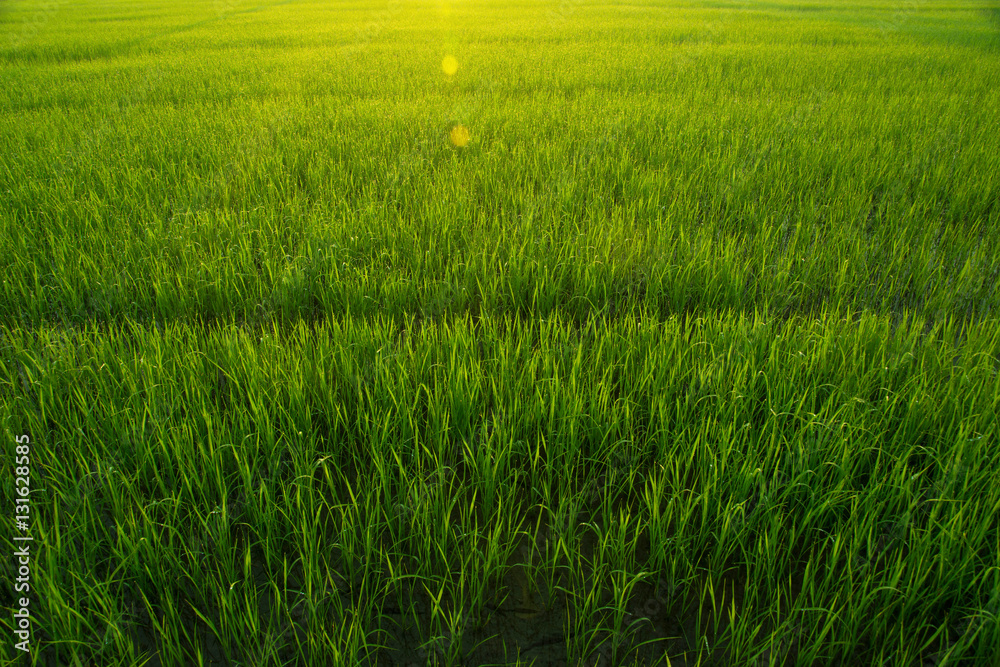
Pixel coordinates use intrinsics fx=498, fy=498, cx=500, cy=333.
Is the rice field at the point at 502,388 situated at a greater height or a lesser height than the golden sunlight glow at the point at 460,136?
lesser

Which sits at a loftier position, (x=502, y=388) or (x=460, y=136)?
(x=460, y=136)

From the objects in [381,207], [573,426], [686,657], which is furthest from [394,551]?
[381,207]

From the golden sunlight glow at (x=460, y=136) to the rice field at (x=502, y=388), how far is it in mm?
67

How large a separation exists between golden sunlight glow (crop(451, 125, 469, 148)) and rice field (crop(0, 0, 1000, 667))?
→ 0.07 meters

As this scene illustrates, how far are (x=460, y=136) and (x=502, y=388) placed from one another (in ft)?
10.8

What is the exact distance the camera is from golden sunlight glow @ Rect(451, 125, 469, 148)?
4.05 metres

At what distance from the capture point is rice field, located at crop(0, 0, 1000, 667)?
1071mm

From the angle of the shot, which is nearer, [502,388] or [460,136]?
[502,388]

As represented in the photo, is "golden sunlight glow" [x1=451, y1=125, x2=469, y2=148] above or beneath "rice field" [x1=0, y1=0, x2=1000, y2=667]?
above

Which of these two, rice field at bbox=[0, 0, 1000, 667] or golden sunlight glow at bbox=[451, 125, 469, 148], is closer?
rice field at bbox=[0, 0, 1000, 667]

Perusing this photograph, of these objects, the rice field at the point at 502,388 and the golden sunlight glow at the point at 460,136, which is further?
the golden sunlight glow at the point at 460,136

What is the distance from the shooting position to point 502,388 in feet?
5.07

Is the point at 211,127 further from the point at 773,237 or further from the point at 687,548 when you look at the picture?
the point at 687,548

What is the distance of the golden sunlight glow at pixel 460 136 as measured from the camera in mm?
4045
